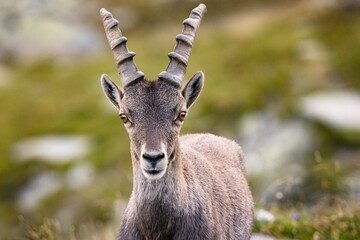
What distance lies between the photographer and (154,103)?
8.30m

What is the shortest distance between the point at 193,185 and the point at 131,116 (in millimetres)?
1538

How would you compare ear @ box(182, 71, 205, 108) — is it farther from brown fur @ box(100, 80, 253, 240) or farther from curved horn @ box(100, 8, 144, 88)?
curved horn @ box(100, 8, 144, 88)

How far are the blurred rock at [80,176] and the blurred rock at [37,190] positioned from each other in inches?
23.7

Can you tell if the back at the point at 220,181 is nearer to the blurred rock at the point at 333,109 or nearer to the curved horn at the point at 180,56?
the curved horn at the point at 180,56

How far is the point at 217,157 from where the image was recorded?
1063 cm

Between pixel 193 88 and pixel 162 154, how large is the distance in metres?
1.75

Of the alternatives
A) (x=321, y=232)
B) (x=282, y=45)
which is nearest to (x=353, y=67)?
(x=282, y=45)

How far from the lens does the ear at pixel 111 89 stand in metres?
8.97

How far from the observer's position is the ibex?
8117 mm

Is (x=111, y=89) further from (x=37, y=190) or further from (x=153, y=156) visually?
(x=37, y=190)

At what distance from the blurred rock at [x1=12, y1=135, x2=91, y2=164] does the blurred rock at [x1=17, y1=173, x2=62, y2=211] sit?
1.06 m

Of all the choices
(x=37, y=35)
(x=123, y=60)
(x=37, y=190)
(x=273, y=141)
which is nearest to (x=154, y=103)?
(x=123, y=60)

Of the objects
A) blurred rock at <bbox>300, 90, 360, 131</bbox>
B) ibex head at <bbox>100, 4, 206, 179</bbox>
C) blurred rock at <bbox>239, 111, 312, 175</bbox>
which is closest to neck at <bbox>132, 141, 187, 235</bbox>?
ibex head at <bbox>100, 4, 206, 179</bbox>

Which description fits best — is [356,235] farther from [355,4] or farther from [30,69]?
[30,69]
